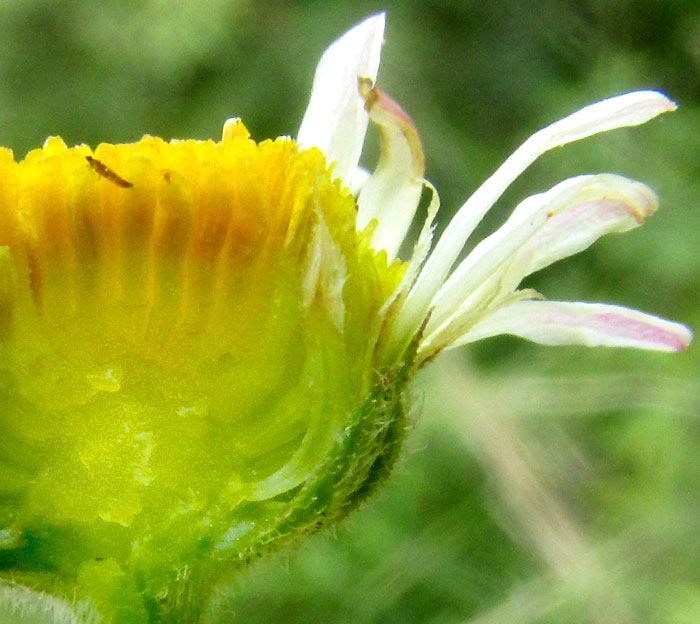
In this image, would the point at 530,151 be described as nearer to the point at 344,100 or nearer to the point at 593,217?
the point at 593,217

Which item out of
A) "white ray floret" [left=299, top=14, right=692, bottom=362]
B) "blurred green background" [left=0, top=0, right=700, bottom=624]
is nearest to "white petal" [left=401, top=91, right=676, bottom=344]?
"white ray floret" [left=299, top=14, right=692, bottom=362]

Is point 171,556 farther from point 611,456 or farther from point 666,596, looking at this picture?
point 611,456

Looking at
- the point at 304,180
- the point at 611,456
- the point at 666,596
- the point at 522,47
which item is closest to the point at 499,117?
the point at 522,47

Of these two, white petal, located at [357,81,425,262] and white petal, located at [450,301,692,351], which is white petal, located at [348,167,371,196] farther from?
white petal, located at [450,301,692,351]

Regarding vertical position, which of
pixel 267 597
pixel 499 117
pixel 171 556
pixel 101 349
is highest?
pixel 499 117

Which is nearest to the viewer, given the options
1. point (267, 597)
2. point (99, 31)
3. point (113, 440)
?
point (113, 440)

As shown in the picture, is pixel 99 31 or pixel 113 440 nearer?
pixel 113 440

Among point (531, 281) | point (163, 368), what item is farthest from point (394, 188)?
point (531, 281)
